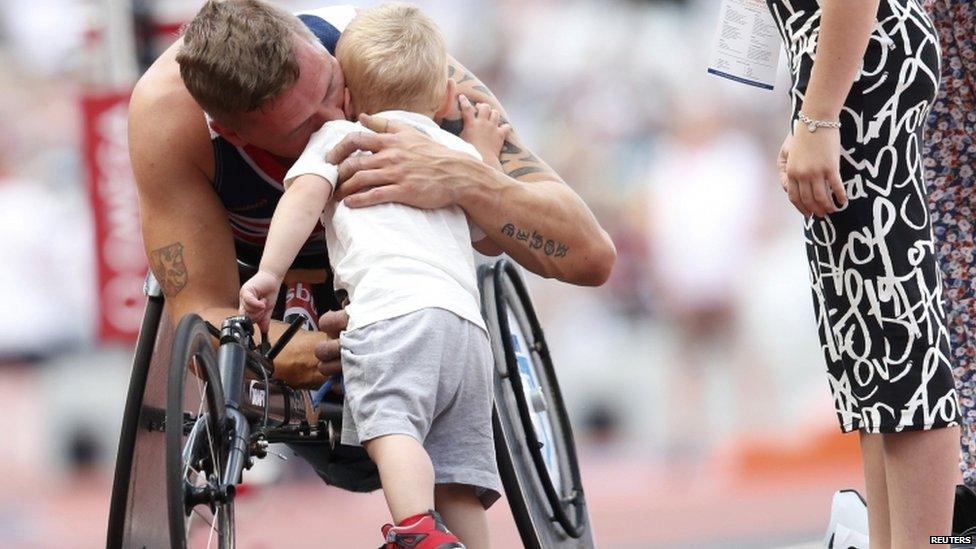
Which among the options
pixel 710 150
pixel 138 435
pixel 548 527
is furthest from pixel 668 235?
pixel 138 435

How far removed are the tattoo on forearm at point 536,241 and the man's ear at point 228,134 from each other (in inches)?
19.0

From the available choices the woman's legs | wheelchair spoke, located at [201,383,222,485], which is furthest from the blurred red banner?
the woman's legs

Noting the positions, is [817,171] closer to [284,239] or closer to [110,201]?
[284,239]

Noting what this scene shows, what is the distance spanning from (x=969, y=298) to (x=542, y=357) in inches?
44.8

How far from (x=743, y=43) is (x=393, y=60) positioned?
1.96 feet

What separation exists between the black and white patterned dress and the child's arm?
2.43 feet

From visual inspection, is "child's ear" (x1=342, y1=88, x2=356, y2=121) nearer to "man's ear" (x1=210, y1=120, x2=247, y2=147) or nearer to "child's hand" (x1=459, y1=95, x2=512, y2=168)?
"man's ear" (x1=210, y1=120, x2=247, y2=147)

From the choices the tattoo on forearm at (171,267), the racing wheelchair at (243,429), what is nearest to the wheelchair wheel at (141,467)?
the racing wheelchair at (243,429)

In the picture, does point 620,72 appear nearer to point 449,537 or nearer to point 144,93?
point 144,93

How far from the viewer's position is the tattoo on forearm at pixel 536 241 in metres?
2.86

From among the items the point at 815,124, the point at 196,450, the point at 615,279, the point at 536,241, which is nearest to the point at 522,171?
the point at 536,241

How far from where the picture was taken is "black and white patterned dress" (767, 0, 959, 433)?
2.48 m

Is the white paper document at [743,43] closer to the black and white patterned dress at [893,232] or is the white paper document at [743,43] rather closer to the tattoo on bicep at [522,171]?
the black and white patterned dress at [893,232]

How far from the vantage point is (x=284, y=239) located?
2.50 meters
